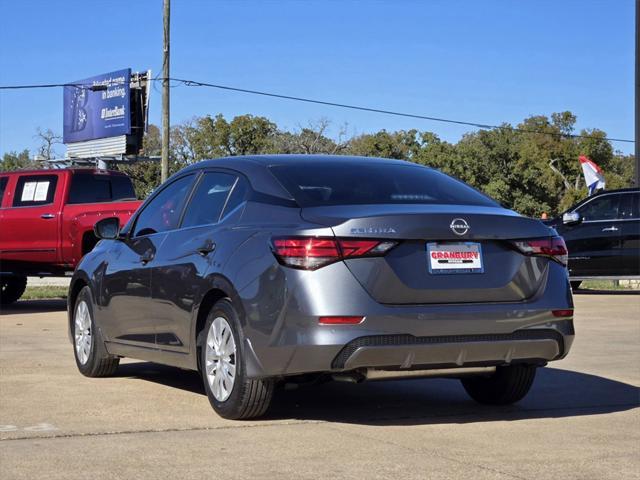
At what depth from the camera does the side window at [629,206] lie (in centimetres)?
1972

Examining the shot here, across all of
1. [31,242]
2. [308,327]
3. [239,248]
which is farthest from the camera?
[31,242]

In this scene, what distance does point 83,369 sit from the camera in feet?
29.7

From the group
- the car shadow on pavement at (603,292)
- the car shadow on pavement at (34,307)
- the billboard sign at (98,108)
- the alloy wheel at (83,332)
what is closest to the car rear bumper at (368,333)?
the alloy wheel at (83,332)

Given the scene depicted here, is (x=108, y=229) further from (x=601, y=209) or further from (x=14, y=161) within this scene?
(x=14, y=161)

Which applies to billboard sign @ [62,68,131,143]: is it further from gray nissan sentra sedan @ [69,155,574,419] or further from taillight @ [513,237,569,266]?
taillight @ [513,237,569,266]

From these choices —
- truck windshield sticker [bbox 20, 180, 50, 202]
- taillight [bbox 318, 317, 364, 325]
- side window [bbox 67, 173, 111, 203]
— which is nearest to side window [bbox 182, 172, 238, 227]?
taillight [bbox 318, 317, 364, 325]

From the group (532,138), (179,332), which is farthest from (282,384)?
(532,138)

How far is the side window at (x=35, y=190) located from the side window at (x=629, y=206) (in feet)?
31.9

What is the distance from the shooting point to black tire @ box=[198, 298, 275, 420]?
651 cm

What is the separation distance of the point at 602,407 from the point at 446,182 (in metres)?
1.81

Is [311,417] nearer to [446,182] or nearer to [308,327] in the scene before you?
[308,327]

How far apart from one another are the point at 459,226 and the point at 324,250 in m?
0.81

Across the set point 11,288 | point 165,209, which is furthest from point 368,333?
point 11,288

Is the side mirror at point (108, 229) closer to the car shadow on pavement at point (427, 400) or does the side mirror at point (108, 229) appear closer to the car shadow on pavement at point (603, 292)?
the car shadow on pavement at point (427, 400)
